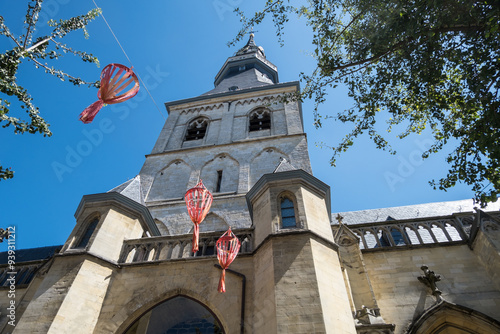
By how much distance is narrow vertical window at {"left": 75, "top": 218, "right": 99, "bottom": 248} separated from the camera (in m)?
7.93

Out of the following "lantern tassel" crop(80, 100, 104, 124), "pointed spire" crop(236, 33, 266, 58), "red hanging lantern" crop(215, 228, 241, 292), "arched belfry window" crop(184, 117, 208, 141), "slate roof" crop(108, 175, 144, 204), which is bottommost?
"red hanging lantern" crop(215, 228, 241, 292)

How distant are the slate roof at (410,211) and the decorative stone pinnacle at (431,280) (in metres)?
Result: 5.71

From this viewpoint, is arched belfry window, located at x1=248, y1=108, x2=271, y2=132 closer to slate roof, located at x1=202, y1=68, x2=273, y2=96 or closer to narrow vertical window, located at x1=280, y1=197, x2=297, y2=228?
slate roof, located at x1=202, y1=68, x2=273, y2=96

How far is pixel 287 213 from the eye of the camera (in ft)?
25.2

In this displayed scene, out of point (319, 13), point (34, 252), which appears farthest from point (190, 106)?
point (319, 13)

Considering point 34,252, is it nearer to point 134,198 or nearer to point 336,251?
point 134,198

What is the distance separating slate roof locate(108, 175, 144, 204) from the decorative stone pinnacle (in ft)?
24.5

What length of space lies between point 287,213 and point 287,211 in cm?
7

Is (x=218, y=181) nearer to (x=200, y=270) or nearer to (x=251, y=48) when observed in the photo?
(x=200, y=270)

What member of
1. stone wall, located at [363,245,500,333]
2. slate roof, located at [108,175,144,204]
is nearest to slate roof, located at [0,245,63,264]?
slate roof, located at [108,175,144,204]

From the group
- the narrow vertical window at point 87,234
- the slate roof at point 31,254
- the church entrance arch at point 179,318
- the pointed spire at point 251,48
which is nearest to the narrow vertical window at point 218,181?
the church entrance arch at point 179,318

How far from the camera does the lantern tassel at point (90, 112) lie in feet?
18.1

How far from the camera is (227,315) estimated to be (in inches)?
247

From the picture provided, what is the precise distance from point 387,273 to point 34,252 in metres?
14.8
